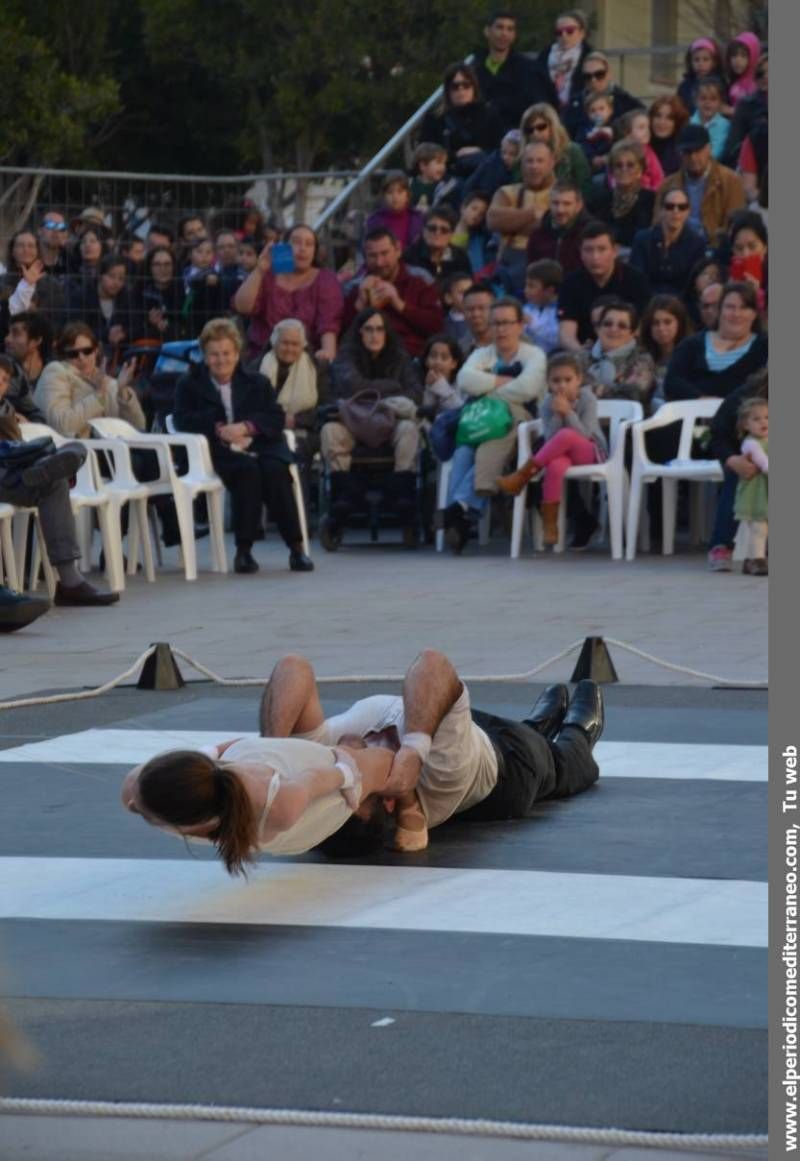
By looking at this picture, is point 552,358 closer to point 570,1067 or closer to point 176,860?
point 176,860

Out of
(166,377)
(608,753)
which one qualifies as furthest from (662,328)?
(608,753)

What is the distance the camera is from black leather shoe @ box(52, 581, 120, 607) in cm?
1258

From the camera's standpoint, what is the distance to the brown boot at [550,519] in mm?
14836

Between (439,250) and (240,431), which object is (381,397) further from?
(439,250)

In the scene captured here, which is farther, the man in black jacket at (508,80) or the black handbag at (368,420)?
the man in black jacket at (508,80)

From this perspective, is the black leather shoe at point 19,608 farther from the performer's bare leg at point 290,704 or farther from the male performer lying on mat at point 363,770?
the performer's bare leg at point 290,704

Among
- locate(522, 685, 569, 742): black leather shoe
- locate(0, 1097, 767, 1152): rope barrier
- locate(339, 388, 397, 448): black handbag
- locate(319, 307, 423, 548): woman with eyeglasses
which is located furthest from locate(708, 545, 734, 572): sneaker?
locate(0, 1097, 767, 1152): rope barrier

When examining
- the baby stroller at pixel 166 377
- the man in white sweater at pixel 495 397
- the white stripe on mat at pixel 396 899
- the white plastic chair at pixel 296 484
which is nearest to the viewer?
the white stripe on mat at pixel 396 899

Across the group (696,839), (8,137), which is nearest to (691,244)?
(696,839)

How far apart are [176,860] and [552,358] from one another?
8675mm

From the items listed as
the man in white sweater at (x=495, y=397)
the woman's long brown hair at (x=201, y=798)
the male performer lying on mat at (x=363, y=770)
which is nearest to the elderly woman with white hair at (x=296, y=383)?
the man in white sweater at (x=495, y=397)

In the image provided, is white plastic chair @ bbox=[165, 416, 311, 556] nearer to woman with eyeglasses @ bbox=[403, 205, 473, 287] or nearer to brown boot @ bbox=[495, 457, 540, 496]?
brown boot @ bbox=[495, 457, 540, 496]

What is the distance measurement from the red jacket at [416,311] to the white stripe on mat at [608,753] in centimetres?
863

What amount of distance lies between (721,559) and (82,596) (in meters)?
3.79
